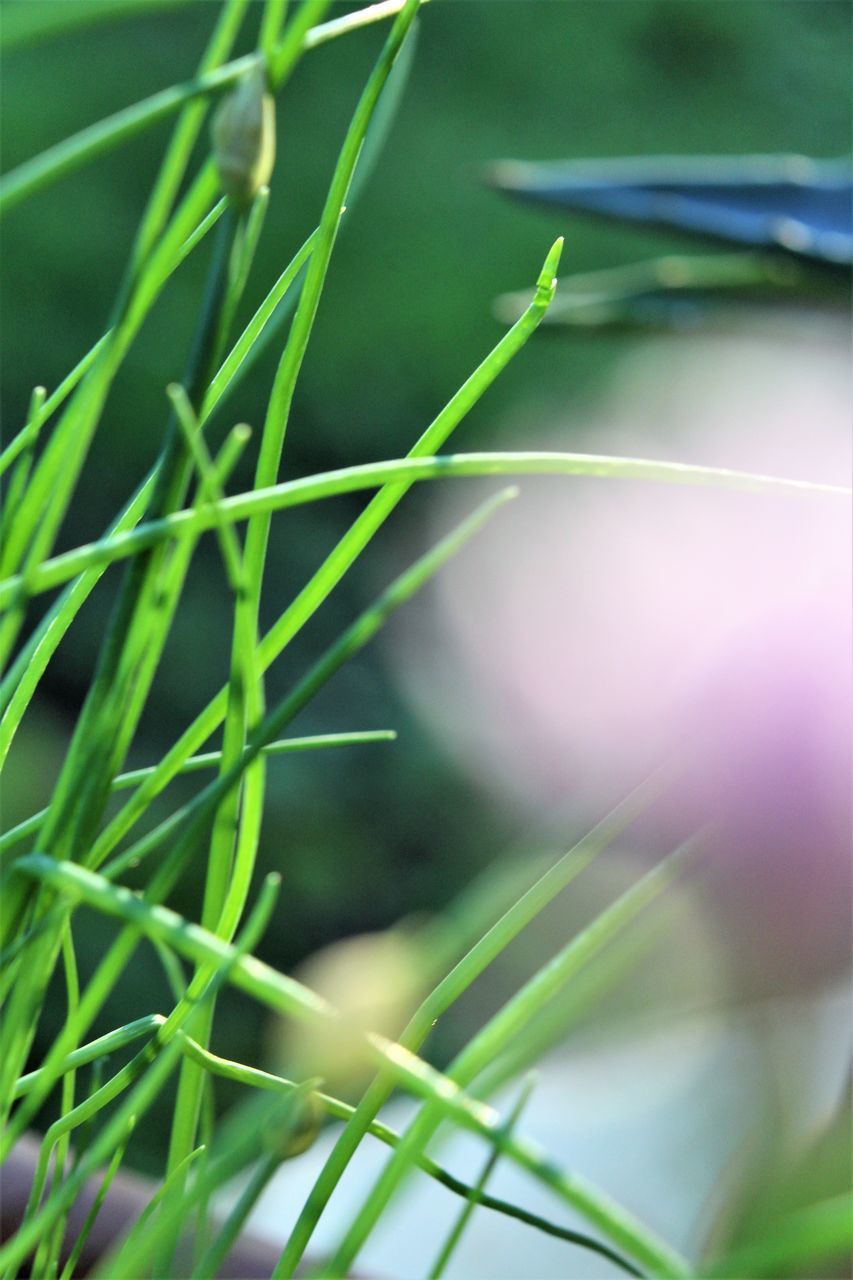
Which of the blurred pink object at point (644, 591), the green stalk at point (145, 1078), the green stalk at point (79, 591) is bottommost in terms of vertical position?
the green stalk at point (145, 1078)

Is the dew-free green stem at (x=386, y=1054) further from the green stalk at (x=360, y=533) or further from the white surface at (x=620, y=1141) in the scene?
the white surface at (x=620, y=1141)

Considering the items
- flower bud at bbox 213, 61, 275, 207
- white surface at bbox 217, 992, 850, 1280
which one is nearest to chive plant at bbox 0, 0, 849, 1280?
flower bud at bbox 213, 61, 275, 207

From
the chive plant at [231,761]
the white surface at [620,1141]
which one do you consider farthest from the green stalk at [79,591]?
the white surface at [620,1141]

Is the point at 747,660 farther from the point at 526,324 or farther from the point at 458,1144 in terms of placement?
the point at 458,1144

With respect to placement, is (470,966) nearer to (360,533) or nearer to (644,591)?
(360,533)

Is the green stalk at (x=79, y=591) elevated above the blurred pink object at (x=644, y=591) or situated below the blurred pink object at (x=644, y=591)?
below

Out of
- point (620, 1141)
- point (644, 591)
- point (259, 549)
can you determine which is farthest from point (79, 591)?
point (644, 591)

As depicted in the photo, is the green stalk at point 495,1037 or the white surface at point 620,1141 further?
the white surface at point 620,1141

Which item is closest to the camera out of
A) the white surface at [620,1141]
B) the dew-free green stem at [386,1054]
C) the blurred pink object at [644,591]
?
the dew-free green stem at [386,1054]

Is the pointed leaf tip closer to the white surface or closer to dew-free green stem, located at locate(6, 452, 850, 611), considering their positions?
dew-free green stem, located at locate(6, 452, 850, 611)
